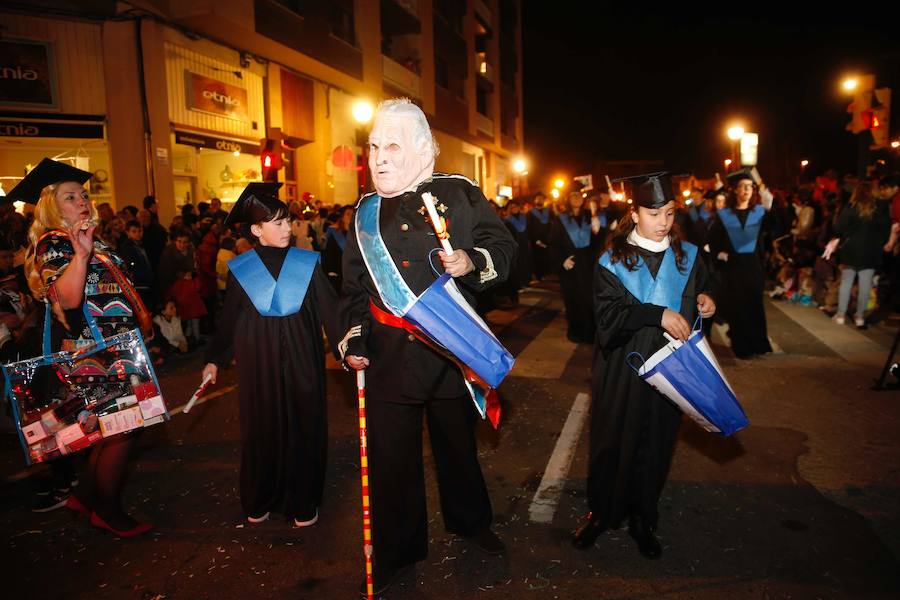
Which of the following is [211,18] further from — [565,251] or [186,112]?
[565,251]

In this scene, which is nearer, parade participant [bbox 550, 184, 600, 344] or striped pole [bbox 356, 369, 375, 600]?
striped pole [bbox 356, 369, 375, 600]

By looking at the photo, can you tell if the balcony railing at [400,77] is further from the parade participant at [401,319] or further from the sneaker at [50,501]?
the parade participant at [401,319]

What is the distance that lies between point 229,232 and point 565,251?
540 cm

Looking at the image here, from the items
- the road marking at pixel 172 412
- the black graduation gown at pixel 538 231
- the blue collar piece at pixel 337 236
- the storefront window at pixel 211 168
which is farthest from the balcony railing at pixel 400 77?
the road marking at pixel 172 412

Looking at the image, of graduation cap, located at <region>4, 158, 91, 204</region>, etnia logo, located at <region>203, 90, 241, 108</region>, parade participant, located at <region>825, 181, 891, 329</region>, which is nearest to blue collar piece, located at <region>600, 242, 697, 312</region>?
graduation cap, located at <region>4, 158, 91, 204</region>

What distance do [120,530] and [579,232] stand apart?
7.04 metres

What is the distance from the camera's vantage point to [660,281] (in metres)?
3.21

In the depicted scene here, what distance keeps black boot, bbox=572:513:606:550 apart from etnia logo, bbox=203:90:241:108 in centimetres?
1351

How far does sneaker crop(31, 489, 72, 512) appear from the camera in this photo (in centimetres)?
403

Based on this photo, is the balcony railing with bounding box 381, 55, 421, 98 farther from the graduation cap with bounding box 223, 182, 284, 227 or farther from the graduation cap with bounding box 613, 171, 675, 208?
the graduation cap with bounding box 613, 171, 675, 208

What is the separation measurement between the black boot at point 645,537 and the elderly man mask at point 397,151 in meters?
2.23

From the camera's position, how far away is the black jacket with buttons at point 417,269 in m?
2.89

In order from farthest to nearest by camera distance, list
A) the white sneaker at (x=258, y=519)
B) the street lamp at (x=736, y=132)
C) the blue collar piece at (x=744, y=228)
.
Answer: the street lamp at (x=736, y=132) → the blue collar piece at (x=744, y=228) → the white sneaker at (x=258, y=519)

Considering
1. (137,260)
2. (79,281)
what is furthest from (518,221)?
(79,281)
